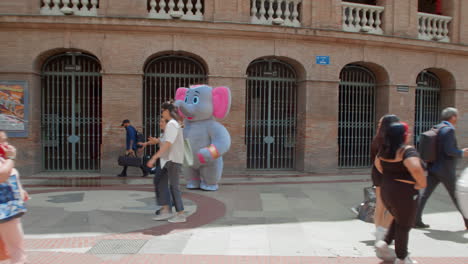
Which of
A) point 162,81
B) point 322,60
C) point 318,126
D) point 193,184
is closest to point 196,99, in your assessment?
point 193,184

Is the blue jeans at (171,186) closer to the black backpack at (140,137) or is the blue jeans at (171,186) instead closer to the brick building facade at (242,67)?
the black backpack at (140,137)

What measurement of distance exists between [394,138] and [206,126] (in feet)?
16.5

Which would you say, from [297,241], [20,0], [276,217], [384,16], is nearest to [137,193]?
[276,217]

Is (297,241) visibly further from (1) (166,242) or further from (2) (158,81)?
(2) (158,81)

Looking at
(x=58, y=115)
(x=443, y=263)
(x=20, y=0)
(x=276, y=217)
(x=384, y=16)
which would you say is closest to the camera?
(x=443, y=263)

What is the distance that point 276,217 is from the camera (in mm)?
6461

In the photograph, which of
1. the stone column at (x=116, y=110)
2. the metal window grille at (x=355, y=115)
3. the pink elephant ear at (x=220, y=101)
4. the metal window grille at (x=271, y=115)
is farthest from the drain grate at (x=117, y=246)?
the metal window grille at (x=355, y=115)

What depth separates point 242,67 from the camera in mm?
11500

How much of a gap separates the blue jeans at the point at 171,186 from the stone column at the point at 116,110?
17.4 feet

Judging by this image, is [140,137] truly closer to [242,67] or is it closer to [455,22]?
[242,67]

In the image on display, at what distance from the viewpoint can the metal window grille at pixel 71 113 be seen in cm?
1152

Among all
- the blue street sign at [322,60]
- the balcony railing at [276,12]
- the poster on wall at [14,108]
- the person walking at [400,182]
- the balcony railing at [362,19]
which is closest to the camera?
the person walking at [400,182]

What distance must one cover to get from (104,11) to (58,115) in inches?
133

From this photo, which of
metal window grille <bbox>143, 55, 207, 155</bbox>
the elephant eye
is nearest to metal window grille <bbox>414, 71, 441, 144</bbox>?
metal window grille <bbox>143, 55, 207, 155</bbox>
